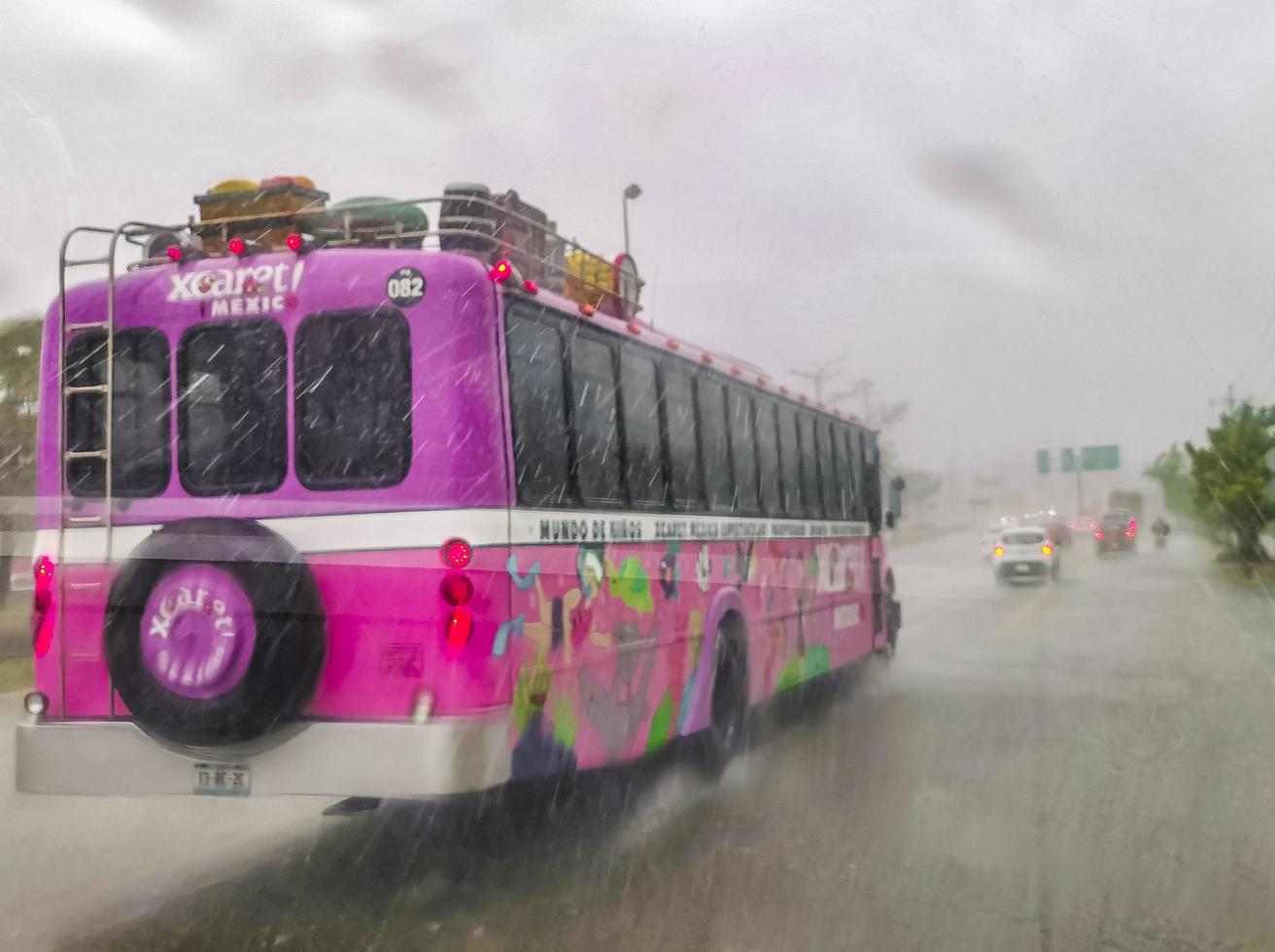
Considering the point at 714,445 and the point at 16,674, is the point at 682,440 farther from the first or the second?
the point at 16,674

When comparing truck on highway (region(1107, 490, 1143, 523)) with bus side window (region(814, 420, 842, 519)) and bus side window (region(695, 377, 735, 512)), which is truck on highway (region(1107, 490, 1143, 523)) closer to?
bus side window (region(814, 420, 842, 519))

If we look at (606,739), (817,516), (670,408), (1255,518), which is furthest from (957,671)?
(1255,518)

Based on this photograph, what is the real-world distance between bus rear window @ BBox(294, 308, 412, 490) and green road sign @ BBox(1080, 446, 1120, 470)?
14775mm

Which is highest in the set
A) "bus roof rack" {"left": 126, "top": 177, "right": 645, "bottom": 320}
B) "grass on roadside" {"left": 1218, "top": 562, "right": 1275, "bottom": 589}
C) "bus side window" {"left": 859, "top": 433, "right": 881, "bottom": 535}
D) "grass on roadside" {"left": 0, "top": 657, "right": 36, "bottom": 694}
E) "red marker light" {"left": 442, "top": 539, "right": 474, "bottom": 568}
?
"bus roof rack" {"left": 126, "top": 177, "right": 645, "bottom": 320}

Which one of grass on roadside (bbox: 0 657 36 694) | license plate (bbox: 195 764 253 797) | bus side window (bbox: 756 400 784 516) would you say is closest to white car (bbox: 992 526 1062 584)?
bus side window (bbox: 756 400 784 516)

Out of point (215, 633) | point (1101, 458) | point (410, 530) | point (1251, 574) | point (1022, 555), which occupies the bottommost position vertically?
point (1251, 574)

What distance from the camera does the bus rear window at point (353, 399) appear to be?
5.54 metres

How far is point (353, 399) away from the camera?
564 centimetres

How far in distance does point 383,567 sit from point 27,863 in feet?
9.13

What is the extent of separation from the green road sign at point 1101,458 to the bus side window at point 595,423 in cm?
1308

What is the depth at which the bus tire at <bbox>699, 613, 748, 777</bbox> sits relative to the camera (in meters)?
8.25

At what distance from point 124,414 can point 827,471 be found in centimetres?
720

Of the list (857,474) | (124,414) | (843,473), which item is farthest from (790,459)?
(124,414)

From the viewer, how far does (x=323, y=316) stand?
5.68 metres
